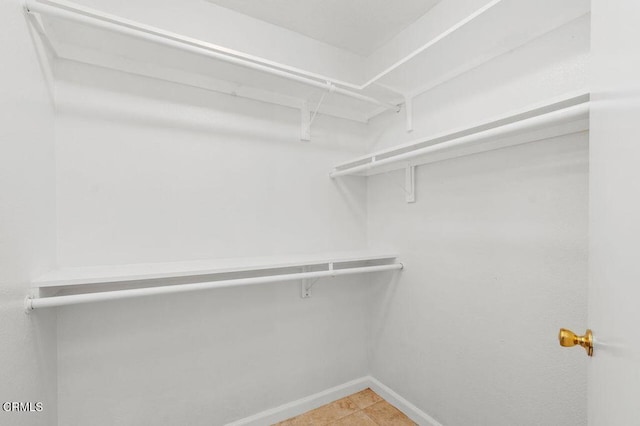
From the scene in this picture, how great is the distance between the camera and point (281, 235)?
170 centimetres

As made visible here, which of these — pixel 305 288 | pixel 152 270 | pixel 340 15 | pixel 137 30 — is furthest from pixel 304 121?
pixel 152 270

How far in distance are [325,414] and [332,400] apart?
0.13 meters

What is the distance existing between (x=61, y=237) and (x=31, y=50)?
2.31 feet

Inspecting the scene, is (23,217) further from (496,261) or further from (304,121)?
(496,261)

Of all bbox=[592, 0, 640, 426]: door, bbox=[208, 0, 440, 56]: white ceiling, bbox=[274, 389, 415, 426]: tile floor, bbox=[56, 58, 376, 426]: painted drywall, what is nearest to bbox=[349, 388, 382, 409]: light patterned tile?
bbox=[274, 389, 415, 426]: tile floor

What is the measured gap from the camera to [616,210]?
41 centimetres

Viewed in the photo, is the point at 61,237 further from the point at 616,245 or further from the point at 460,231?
the point at 460,231

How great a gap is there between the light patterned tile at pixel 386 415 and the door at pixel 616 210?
1325 mm

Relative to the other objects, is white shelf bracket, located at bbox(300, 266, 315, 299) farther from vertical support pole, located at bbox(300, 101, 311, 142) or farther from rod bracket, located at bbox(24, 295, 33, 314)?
rod bracket, located at bbox(24, 295, 33, 314)

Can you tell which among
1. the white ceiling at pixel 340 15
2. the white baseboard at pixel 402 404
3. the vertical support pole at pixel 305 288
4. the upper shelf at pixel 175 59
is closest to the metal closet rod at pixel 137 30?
the upper shelf at pixel 175 59

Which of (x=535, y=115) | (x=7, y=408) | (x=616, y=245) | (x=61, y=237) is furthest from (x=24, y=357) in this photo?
(x=535, y=115)

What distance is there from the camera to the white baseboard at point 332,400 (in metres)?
1.57

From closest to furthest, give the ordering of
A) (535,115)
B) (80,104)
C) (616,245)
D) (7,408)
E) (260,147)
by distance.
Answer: (616,245), (7,408), (535,115), (80,104), (260,147)

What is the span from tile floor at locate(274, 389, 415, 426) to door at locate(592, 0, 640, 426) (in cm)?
135
